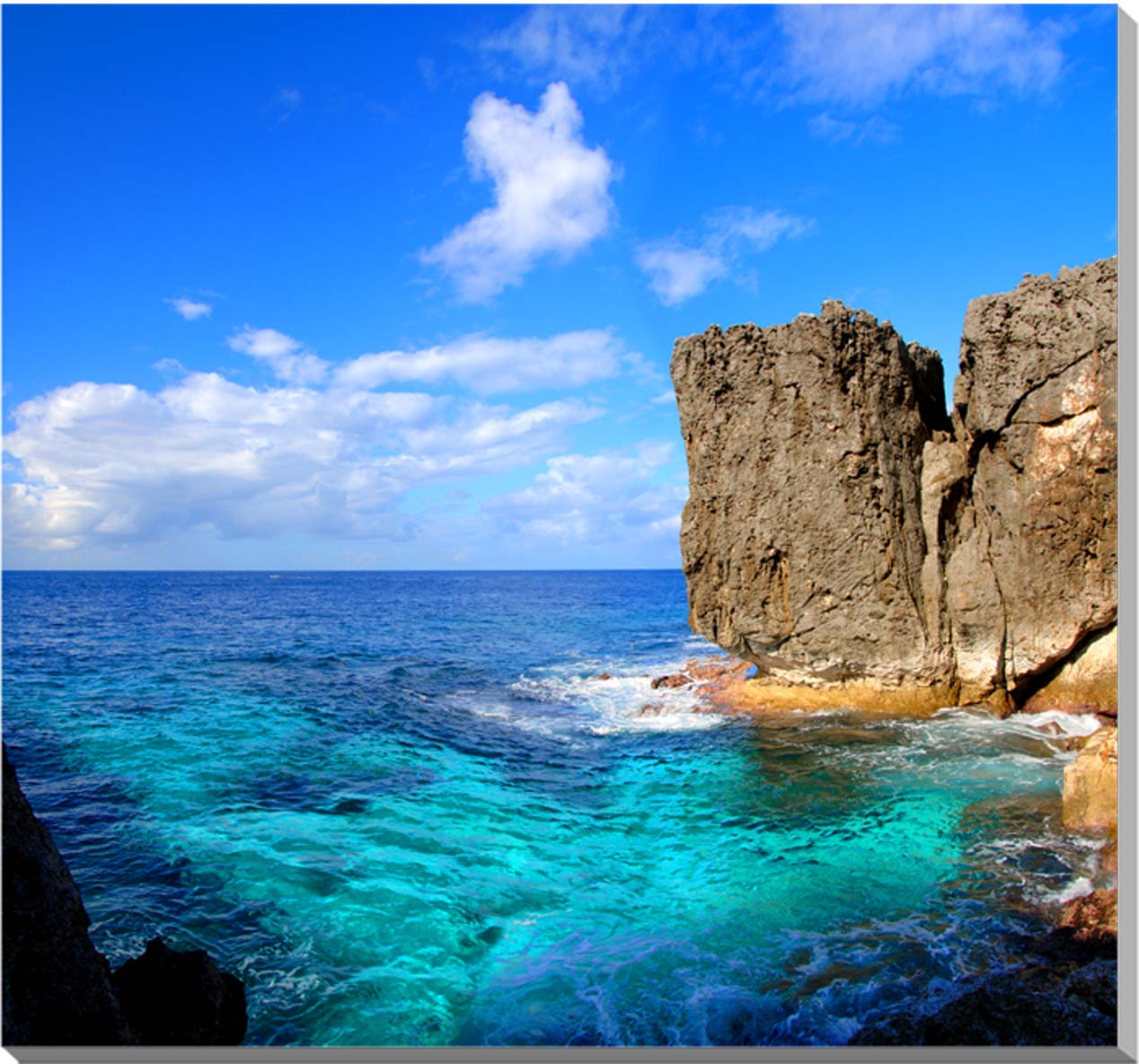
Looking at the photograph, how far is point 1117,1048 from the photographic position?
5652mm

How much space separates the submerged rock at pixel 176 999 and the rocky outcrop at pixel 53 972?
1 centimetres

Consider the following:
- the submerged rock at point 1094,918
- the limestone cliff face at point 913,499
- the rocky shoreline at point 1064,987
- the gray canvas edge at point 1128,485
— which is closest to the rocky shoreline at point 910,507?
the limestone cliff face at point 913,499

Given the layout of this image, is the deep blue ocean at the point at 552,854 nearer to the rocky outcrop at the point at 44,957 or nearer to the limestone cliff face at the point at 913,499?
the limestone cliff face at the point at 913,499

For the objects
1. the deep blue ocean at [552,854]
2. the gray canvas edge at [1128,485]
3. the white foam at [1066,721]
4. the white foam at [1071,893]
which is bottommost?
the deep blue ocean at [552,854]

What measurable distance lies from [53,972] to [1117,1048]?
8968mm

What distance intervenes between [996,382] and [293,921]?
22317mm

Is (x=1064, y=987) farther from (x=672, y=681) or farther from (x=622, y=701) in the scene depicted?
(x=672, y=681)

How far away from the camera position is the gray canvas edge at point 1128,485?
638cm

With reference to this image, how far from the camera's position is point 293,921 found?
40.3 feet

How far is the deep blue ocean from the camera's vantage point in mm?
9961

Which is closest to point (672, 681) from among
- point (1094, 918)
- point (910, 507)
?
point (910, 507)
